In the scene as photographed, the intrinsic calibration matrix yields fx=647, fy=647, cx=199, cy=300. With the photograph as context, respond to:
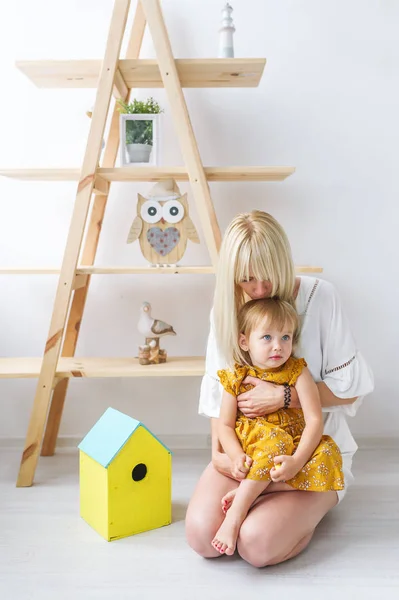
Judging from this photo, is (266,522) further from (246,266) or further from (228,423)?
(246,266)

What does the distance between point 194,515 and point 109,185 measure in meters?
1.20

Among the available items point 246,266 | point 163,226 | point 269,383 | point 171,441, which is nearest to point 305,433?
point 269,383

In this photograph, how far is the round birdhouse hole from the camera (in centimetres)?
174

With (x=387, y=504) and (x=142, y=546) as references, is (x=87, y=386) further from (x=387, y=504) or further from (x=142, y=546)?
(x=387, y=504)

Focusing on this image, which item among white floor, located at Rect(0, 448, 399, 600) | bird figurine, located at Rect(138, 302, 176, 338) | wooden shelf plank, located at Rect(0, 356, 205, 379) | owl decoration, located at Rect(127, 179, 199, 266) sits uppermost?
owl decoration, located at Rect(127, 179, 199, 266)

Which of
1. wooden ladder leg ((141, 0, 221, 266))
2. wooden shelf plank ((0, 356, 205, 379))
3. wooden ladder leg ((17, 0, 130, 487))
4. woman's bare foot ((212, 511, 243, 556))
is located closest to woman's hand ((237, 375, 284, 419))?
woman's bare foot ((212, 511, 243, 556))

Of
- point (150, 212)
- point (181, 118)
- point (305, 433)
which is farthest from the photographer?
point (150, 212)

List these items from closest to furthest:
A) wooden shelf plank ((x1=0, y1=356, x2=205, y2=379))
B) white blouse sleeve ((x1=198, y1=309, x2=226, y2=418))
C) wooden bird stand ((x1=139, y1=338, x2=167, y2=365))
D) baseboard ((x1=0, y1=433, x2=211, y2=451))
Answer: white blouse sleeve ((x1=198, y1=309, x2=226, y2=418)) < wooden shelf plank ((x1=0, y1=356, x2=205, y2=379)) < wooden bird stand ((x1=139, y1=338, x2=167, y2=365)) < baseboard ((x1=0, y1=433, x2=211, y2=451))

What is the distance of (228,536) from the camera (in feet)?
4.94

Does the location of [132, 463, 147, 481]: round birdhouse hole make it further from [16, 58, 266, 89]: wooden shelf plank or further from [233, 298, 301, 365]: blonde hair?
[16, 58, 266, 89]: wooden shelf plank

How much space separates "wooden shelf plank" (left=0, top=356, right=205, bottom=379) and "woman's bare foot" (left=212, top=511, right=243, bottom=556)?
2.10 feet

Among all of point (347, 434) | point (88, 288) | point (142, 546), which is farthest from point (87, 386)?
point (347, 434)

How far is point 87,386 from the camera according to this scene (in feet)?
8.21

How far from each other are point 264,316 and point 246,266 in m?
0.13
